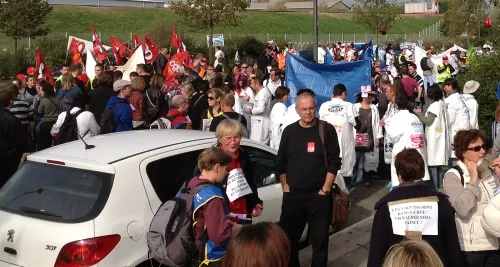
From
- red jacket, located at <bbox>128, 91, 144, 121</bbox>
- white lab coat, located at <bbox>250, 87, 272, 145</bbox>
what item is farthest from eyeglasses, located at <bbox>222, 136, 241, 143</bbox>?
white lab coat, located at <bbox>250, 87, 272, 145</bbox>

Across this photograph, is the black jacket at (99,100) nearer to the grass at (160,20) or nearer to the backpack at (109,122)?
the backpack at (109,122)

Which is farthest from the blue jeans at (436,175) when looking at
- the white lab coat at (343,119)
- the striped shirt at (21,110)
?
the striped shirt at (21,110)

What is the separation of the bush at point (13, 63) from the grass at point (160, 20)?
16.8 meters

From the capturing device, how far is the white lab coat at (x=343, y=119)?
30.2 ft

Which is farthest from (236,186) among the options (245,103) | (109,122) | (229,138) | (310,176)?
(245,103)

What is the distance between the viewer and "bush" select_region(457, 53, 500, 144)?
12.1 meters

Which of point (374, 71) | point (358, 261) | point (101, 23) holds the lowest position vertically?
point (358, 261)

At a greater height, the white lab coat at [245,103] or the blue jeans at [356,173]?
the white lab coat at [245,103]

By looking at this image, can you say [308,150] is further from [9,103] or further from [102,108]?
[102,108]

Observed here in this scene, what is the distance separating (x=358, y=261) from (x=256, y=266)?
405cm

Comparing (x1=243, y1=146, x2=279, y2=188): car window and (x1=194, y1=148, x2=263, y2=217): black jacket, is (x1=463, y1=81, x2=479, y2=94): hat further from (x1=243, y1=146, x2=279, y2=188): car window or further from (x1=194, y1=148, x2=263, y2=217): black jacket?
(x1=194, y1=148, x2=263, y2=217): black jacket

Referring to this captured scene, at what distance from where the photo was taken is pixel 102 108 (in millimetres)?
10102

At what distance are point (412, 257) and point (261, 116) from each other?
26.3 ft

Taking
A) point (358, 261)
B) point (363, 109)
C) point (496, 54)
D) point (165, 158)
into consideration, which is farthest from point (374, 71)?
point (165, 158)
